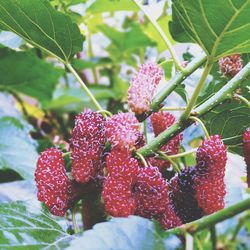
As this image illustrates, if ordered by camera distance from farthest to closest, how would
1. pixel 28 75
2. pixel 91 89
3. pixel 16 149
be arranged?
pixel 91 89 → pixel 28 75 → pixel 16 149

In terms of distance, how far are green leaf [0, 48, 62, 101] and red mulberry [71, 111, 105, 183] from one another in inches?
31.1

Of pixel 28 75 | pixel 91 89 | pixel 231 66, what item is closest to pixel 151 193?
pixel 231 66

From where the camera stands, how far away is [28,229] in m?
0.53

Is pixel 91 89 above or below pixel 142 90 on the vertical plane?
above

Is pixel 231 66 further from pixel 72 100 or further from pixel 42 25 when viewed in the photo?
pixel 72 100

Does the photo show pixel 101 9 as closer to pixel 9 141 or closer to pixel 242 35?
pixel 9 141

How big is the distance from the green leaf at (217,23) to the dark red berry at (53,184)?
242 mm

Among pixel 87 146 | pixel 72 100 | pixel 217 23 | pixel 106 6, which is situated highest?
pixel 106 6

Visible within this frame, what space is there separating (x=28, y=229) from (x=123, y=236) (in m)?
0.12

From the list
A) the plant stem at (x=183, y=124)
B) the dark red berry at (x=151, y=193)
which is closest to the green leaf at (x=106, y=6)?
the plant stem at (x=183, y=124)

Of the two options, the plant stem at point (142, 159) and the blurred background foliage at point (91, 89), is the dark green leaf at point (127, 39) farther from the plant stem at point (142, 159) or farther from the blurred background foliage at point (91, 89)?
the plant stem at point (142, 159)

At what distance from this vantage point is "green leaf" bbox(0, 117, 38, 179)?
1.06 meters

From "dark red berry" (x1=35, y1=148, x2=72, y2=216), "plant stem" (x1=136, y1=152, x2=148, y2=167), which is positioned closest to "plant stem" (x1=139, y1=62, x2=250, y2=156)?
"plant stem" (x1=136, y1=152, x2=148, y2=167)

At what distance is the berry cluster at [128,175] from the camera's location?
61cm
